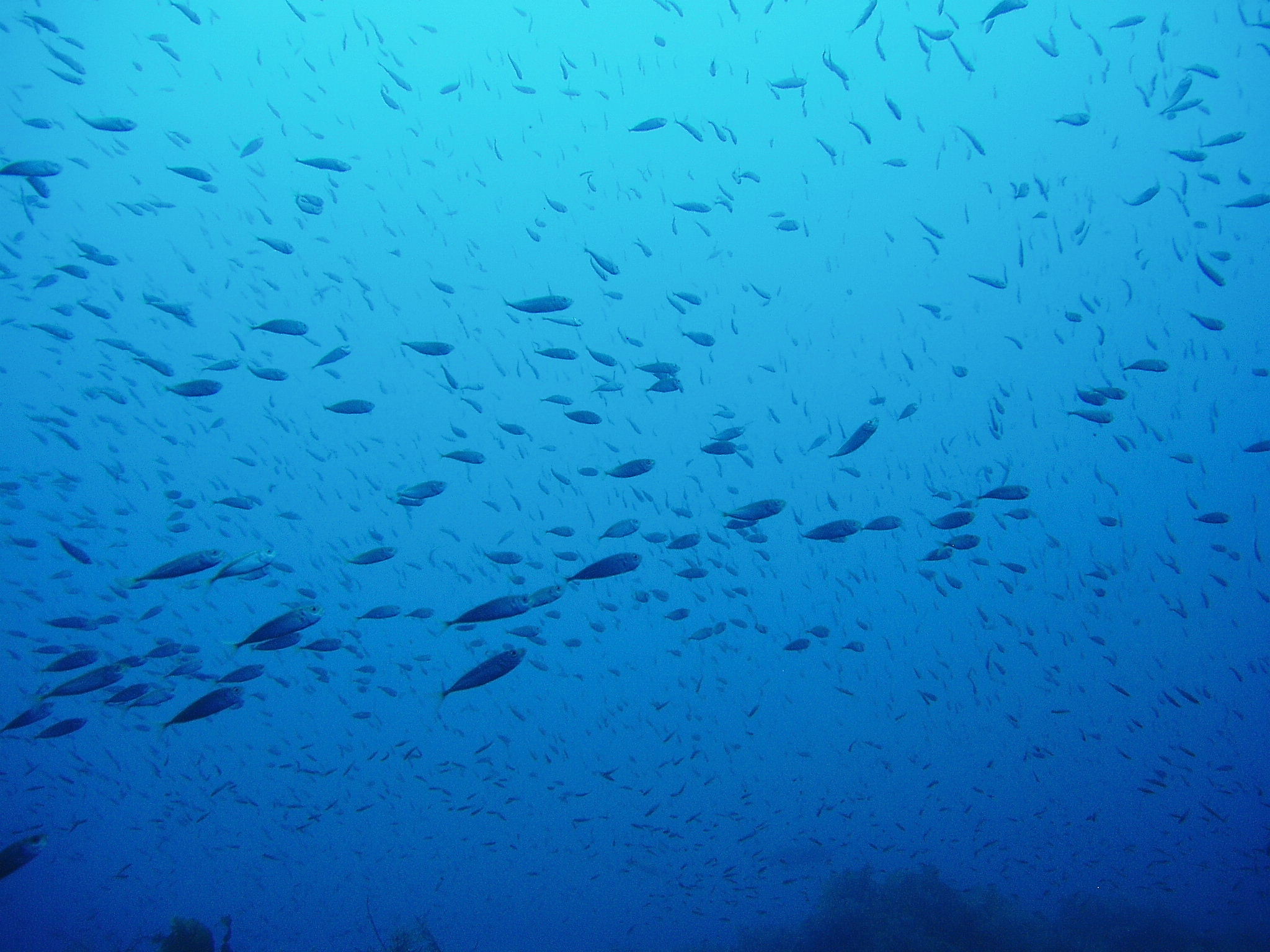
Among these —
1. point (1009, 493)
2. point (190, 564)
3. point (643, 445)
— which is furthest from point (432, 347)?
point (643, 445)

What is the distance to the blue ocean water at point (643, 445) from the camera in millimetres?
16750

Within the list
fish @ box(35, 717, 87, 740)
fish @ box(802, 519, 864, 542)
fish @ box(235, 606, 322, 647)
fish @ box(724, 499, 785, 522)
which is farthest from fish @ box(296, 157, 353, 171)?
fish @ box(802, 519, 864, 542)

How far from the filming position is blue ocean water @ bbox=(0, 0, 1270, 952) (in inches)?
659

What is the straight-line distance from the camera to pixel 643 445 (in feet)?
129

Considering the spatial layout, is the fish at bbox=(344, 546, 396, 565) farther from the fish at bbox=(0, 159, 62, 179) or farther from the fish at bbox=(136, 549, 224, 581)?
the fish at bbox=(0, 159, 62, 179)

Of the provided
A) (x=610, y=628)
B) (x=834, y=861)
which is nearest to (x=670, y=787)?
(x=834, y=861)

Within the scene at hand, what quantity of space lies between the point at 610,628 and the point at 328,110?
3773 centimetres

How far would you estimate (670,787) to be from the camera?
3158 cm

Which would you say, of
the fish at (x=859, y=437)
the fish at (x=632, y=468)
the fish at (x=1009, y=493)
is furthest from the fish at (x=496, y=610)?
the fish at (x=1009, y=493)

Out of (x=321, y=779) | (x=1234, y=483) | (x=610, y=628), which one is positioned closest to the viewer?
(x=321, y=779)

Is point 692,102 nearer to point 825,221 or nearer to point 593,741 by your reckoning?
point 825,221

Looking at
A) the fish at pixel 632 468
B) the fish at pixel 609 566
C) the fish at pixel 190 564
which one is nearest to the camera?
the fish at pixel 609 566

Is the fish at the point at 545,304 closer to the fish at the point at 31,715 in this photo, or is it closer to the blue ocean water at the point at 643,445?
the blue ocean water at the point at 643,445

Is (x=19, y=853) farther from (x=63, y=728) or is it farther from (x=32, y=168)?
(x=32, y=168)
